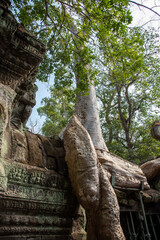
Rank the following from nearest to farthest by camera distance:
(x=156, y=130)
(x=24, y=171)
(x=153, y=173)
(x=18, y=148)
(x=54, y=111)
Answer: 1. (x=24, y=171)
2. (x=18, y=148)
3. (x=153, y=173)
4. (x=156, y=130)
5. (x=54, y=111)

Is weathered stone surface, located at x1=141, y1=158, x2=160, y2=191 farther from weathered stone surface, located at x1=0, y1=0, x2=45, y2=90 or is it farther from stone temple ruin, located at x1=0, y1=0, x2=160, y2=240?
weathered stone surface, located at x1=0, y1=0, x2=45, y2=90

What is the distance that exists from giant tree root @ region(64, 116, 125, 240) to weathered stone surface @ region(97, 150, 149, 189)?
42 cm

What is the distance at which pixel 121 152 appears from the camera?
27.2 feet

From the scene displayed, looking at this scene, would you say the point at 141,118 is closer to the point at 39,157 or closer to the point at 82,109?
the point at 82,109

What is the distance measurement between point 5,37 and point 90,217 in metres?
1.58

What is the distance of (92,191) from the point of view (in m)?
1.49

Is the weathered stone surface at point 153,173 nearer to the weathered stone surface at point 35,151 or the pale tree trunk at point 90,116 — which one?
the pale tree trunk at point 90,116

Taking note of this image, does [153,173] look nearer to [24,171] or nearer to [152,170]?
[152,170]

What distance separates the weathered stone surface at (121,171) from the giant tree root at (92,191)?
1.38 ft

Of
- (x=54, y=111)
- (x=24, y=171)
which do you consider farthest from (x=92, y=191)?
(x=54, y=111)

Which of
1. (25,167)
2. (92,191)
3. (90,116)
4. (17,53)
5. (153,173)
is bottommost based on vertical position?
(92,191)

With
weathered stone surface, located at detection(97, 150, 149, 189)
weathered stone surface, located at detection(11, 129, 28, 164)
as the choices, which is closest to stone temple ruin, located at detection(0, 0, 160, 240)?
weathered stone surface, located at detection(11, 129, 28, 164)

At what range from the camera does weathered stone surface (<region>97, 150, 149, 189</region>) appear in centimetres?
210

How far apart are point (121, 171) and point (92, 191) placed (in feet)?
2.64
